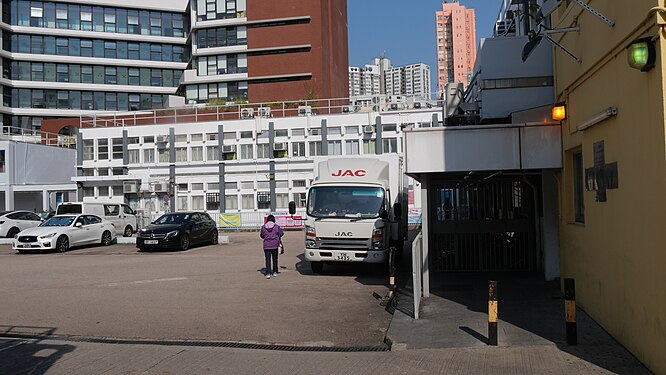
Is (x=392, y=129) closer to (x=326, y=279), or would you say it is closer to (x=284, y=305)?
→ (x=326, y=279)

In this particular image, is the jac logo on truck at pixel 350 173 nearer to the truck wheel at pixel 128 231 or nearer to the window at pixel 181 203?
the truck wheel at pixel 128 231

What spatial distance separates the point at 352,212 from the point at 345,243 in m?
0.86

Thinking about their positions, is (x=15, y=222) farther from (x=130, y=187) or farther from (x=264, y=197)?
(x=264, y=197)

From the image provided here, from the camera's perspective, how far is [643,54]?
6.12 metres

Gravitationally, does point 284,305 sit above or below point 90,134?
below

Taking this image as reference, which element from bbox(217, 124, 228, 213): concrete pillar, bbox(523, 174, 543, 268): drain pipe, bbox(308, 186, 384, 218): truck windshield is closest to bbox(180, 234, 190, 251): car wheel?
bbox(308, 186, 384, 218): truck windshield

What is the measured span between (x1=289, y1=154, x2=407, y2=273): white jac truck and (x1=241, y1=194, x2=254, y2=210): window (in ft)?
71.9

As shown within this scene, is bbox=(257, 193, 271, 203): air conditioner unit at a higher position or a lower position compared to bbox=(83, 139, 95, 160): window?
lower

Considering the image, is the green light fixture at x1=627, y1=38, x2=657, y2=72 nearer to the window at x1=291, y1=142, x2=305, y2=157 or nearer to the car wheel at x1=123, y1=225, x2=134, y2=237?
the car wheel at x1=123, y1=225, x2=134, y2=237

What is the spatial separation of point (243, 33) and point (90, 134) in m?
21.5

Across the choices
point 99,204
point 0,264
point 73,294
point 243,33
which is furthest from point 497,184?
point 243,33

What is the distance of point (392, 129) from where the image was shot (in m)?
37.0

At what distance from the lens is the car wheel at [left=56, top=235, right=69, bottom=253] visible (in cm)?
2395

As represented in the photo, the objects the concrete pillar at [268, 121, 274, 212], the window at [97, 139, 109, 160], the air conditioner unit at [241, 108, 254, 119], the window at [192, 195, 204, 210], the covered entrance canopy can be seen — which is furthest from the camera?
the window at [97, 139, 109, 160]
